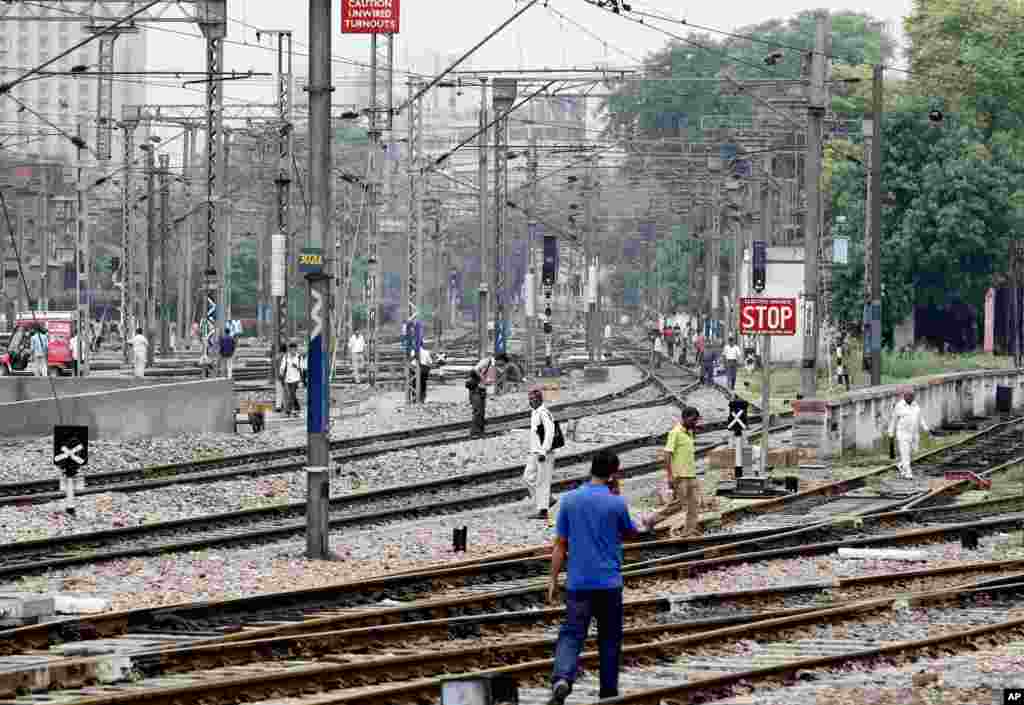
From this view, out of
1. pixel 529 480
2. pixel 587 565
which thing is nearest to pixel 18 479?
pixel 529 480

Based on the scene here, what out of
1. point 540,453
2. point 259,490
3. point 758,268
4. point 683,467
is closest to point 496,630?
point 683,467

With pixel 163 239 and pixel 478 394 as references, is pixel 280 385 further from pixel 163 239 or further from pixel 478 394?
pixel 163 239

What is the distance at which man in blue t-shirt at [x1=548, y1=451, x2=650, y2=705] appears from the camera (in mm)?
12945

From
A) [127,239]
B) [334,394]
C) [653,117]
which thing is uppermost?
[653,117]

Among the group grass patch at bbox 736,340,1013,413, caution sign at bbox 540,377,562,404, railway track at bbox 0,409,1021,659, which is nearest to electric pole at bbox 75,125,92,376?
caution sign at bbox 540,377,562,404

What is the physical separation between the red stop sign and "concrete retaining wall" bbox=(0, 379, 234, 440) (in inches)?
540

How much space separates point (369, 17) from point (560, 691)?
38391 millimetres

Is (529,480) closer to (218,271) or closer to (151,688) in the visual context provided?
(151,688)

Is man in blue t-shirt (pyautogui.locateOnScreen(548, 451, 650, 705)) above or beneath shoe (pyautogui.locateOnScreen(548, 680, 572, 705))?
above

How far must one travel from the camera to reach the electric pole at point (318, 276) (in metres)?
22.8

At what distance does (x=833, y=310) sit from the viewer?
260ft

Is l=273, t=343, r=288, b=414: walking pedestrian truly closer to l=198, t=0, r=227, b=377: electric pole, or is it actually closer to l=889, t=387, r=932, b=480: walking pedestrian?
l=198, t=0, r=227, b=377: electric pole

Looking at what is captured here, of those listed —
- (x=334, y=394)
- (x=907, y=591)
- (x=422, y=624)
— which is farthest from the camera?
(x=334, y=394)

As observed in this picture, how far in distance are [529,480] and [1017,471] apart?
11690 millimetres
